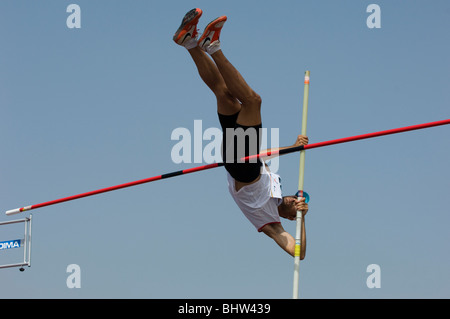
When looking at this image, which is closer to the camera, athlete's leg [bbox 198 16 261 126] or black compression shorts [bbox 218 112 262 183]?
athlete's leg [bbox 198 16 261 126]

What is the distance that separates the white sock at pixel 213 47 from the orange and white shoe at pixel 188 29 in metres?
0.27

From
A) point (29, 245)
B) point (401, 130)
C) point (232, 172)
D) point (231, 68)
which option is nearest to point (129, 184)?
point (232, 172)

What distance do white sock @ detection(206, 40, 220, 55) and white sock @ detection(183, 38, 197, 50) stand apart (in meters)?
0.25

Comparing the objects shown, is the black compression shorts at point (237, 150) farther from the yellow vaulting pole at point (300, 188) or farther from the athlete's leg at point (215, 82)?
the yellow vaulting pole at point (300, 188)

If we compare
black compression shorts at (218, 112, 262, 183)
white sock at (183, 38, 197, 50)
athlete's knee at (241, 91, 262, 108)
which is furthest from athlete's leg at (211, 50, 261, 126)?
white sock at (183, 38, 197, 50)

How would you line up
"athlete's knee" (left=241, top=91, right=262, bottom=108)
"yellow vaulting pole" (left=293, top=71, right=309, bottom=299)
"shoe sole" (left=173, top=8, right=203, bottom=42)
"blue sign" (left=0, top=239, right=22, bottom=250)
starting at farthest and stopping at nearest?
"blue sign" (left=0, top=239, right=22, bottom=250) < "yellow vaulting pole" (left=293, top=71, right=309, bottom=299) < "athlete's knee" (left=241, top=91, right=262, bottom=108) < "shoe sole" (left=173, top=8, right=203, bottom=42)

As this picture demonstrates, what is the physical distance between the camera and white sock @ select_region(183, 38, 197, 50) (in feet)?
32.1

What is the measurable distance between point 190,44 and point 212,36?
0.36 metres

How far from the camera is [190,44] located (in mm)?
9836

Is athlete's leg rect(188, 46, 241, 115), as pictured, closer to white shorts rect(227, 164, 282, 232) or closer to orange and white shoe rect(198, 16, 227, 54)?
orange and white shoe rect(198, 16, 227, 54)

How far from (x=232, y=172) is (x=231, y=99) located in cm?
97

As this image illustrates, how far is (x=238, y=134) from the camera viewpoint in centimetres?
991

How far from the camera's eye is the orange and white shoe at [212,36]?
31.4 feet
